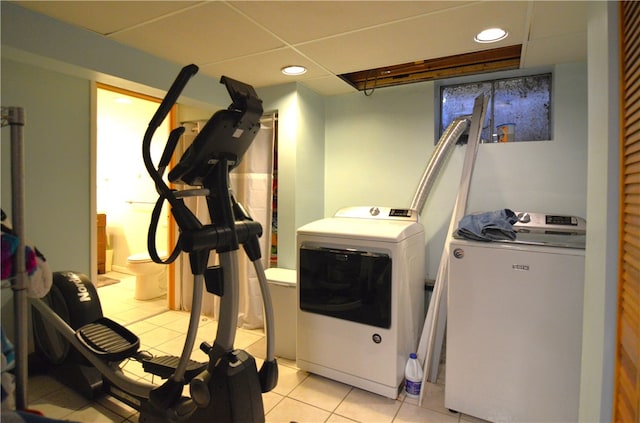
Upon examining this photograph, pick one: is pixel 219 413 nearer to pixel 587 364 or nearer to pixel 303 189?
pixel 587 364

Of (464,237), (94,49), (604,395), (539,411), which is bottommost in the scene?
(539,411)

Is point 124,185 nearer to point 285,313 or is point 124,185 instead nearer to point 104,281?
point 104,281

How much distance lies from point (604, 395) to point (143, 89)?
2869 millimetres

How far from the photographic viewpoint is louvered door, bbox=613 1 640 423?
3.32ft

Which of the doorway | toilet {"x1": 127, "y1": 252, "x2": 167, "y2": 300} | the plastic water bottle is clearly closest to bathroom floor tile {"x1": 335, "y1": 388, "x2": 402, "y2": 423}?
the plastic water bottle

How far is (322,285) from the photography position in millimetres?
2168

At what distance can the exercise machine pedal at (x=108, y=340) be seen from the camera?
179 centimetres

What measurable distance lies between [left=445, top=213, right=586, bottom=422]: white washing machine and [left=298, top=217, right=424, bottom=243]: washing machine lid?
0.34 meters

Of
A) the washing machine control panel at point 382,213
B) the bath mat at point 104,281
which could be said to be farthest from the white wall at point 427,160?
the bath mat at point 104,281

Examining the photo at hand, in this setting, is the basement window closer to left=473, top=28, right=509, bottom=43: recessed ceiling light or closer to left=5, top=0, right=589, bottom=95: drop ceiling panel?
left=5, top=0, right=589, bottom=95: drop ceiling panel

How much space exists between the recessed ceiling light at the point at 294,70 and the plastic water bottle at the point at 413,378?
211 cm

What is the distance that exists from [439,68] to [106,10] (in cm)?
216

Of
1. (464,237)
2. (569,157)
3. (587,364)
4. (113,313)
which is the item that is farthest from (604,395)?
(113,313)

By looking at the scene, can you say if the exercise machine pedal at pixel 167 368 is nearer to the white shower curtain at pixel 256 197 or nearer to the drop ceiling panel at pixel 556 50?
the white shower curtain at pixel 256 197
